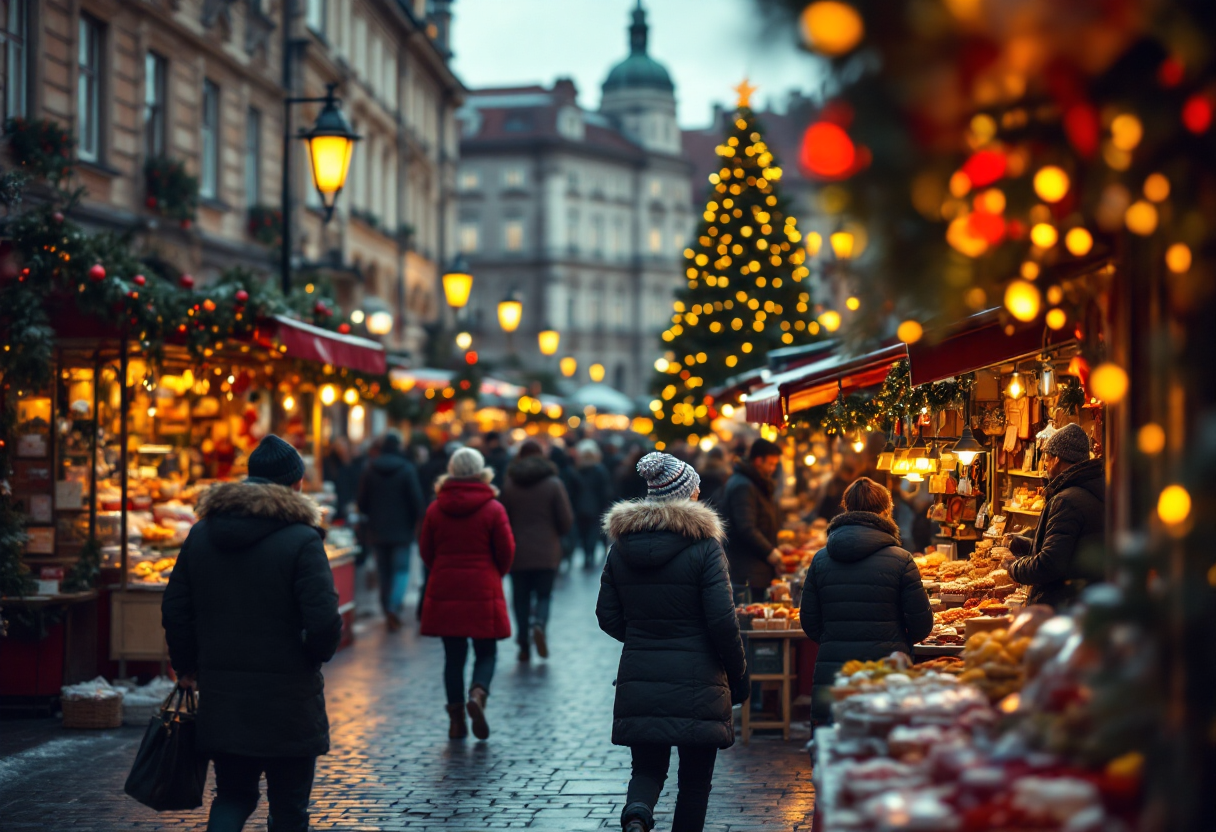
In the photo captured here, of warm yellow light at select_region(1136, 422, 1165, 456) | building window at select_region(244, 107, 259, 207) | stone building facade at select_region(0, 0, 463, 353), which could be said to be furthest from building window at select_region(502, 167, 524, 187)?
warm yellow light at select_region(1136, 422, 1165, 456)

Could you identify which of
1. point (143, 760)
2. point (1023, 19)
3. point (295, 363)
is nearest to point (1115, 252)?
point (1023, 19)

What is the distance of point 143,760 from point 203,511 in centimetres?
104

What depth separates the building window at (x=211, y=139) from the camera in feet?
69.9

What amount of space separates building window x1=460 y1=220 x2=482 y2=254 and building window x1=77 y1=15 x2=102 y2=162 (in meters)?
65.1

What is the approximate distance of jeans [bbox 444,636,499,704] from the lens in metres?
9.76

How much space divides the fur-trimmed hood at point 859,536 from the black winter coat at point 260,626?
2.58 metres

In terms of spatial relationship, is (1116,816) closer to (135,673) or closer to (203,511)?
(203,511)

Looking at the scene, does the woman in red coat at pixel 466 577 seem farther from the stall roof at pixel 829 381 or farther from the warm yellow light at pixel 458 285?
the warm yellow light at pixel 458 285

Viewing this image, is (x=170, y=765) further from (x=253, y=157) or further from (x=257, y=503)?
(x=253, y=157)

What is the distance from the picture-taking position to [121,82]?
17.9 meters

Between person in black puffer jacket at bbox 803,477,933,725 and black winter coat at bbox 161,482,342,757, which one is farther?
person in black puffer jacket at bbox 803,477,933,725

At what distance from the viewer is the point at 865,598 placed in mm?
6973

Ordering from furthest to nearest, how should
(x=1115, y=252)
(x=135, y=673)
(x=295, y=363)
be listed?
1. (x=295, y=363)
2. (x=135, y=673)
3. (x=1115, y=252)

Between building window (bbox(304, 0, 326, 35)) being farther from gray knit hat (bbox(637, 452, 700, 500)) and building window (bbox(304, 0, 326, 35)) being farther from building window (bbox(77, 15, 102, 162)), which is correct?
gray knit hat (bbox(637, 452, 700, 500))
